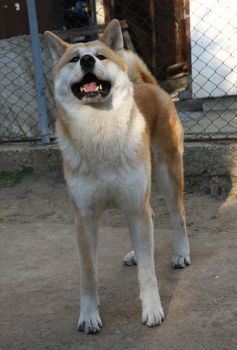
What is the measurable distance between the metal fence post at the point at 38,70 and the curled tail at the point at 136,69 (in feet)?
5.16

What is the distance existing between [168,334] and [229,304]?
42 centimetres

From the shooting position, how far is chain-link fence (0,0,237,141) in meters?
5.96

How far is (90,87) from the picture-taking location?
284 cm

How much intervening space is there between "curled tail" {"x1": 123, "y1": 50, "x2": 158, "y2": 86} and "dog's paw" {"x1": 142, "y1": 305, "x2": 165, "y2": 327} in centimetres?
159

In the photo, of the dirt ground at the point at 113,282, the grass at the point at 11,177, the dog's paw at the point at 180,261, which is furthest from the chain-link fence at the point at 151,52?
the dog's paw at the point at 180,261

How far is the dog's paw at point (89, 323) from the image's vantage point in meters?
2.92

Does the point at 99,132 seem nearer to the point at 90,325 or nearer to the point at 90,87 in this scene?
the point at 90,87

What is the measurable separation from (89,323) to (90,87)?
123cm

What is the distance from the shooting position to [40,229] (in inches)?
176

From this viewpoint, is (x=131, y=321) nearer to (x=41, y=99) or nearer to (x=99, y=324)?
(x=99, y=324)

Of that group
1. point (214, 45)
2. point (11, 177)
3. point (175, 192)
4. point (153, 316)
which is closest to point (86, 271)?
point (153, 316)

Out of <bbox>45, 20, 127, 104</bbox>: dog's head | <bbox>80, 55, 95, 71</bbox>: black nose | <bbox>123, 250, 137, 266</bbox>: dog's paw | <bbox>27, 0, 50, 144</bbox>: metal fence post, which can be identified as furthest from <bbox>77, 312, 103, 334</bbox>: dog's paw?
<bbox>27, 0, 50, 144</bbox>: metal fence post

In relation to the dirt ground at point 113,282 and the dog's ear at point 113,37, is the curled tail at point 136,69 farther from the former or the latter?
the dirt ground at point 113,282

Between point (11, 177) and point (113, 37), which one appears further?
point (11, 177)
